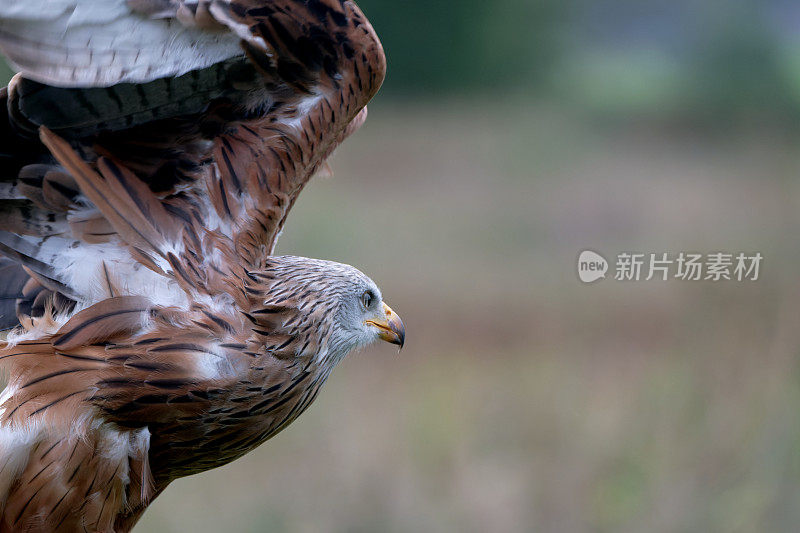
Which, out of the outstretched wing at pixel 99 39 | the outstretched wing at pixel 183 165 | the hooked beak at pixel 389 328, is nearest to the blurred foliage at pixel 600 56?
the hooked beak at pixel 389 328

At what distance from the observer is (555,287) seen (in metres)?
7.46

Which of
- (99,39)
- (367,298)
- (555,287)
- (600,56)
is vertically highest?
(600,56)

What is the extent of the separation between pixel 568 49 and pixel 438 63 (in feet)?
5.85

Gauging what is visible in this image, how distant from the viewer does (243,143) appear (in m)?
2.87

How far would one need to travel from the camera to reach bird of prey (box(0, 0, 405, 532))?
249cm

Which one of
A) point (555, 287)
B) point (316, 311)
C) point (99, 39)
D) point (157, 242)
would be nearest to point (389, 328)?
point (316, 311)

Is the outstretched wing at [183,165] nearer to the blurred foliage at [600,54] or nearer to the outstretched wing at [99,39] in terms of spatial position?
the outstretched wing at [99,39]

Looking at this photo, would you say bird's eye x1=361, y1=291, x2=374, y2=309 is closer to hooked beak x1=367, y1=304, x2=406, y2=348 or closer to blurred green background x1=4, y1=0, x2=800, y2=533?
hooked beak x1=367, y1=304, x2=406, y2=348

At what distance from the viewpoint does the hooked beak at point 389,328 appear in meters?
3.13

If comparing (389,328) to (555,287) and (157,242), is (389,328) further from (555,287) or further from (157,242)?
(555,287)

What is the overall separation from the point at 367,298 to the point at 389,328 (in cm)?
14

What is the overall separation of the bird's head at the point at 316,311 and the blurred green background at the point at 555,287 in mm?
1803

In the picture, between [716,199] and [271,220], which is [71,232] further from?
[716,199]

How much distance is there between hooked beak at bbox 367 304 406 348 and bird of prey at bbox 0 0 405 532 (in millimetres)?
65
